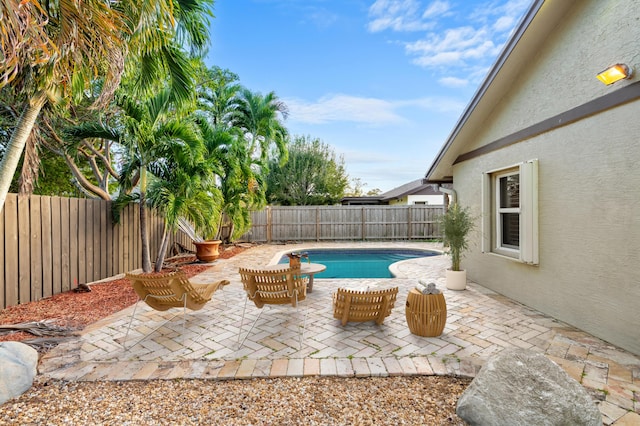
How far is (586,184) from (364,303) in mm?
3191

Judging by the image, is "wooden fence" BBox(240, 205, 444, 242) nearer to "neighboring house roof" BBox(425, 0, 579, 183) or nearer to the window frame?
"neighboring house roof" BBox(425, 0, 579, 183)

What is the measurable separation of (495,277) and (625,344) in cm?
256

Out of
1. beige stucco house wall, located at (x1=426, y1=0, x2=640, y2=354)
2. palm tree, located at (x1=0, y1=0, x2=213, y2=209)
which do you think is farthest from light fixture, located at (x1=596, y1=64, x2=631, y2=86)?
palm tree, located at (x1=0, y1=0, x2=213, y2=209)

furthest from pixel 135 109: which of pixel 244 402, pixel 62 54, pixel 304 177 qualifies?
pixel 304 177

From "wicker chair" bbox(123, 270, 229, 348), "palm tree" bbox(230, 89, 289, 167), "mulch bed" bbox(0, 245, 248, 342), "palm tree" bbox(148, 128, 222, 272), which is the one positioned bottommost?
"mulch bed" bbox(0, 245, 248, 342)

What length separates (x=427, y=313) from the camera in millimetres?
3727

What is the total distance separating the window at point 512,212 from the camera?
4.70m

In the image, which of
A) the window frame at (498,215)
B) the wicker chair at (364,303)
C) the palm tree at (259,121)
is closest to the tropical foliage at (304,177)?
the palm tree at (259,121)

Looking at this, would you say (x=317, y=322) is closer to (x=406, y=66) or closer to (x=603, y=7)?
(x=603, y=7)

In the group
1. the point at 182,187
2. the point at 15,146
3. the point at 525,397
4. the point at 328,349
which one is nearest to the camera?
the point at 525,397

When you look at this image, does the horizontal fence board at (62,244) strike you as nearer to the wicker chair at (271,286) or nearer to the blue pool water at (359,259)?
the blue pool water at (359,259)

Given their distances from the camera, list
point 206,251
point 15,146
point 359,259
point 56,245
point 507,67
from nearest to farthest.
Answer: point 15,146 → point 507,67 → point 56,245 → point 206,251 → point 359,259

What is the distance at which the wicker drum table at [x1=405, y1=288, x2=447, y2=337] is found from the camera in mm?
3730

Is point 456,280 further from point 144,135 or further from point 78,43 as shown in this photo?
point 144,135
